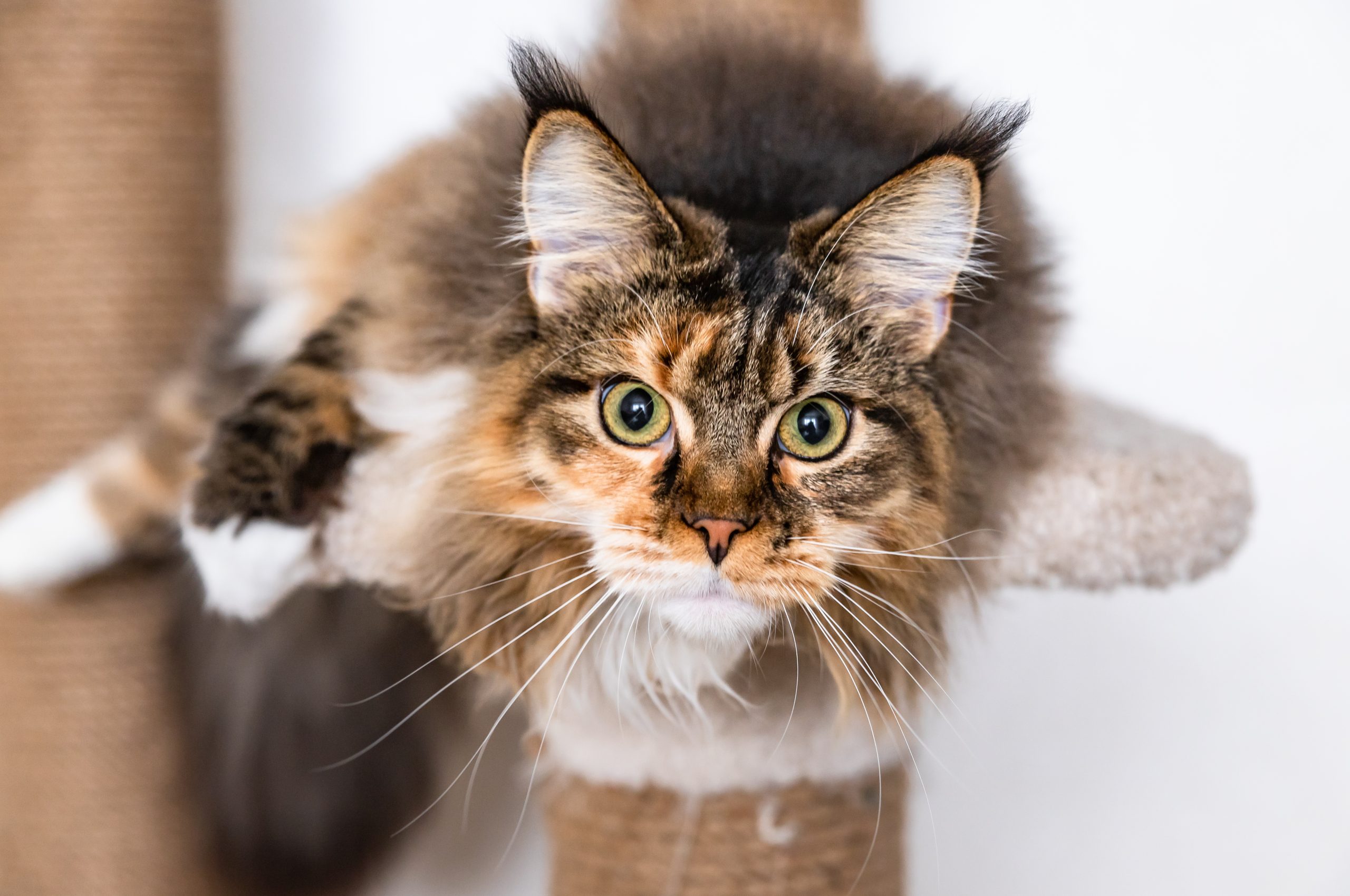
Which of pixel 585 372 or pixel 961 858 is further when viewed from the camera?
pixel 961 858

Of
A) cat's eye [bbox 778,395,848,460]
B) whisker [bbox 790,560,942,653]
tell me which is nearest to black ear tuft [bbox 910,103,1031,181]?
cat's eye [bbox 778,395,848,460]

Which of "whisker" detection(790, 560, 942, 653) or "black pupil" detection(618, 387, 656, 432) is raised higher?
"black pupil" detection(618, 387, 656, 432)

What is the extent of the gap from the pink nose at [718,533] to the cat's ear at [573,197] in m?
0.23

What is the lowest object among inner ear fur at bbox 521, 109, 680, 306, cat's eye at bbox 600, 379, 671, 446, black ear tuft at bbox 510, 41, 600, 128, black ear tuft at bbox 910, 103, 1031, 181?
cat's eye at bbox 600, 379, 671, 446

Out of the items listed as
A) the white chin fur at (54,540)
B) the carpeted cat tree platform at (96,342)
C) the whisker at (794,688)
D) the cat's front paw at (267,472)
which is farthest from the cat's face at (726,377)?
the white chin fur at (54,540)

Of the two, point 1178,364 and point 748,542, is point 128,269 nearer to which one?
point 748,542

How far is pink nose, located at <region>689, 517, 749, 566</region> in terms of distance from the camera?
0.79 m

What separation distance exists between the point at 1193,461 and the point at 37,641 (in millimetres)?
1516

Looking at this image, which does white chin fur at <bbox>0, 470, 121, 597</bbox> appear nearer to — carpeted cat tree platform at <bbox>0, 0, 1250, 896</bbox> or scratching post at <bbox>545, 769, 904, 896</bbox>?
carpeted cat tree platform at <bbox>0, 0, 1250, 896</bbox>

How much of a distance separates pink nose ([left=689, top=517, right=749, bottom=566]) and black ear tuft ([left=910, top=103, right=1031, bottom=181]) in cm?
30

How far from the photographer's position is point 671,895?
3.76ft

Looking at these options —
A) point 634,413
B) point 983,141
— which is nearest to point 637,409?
point 634,413

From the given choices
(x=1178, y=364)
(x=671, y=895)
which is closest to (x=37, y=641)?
(x=671, y=895)

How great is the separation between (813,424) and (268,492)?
A: 525mm
